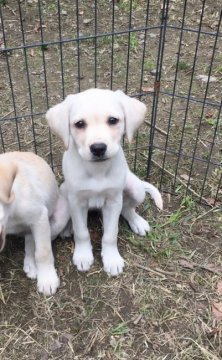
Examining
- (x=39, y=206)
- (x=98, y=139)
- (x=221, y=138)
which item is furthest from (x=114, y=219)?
(x=221, y=138)

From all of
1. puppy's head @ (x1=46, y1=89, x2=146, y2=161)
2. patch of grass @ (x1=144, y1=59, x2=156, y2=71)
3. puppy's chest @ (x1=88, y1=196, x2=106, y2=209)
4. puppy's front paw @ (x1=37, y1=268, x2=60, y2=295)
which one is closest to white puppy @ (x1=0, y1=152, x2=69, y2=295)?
puppy's front paw @ (x1=37, y1=268, x2=60, y2=295)

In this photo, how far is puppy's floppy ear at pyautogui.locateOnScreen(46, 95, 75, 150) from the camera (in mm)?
2488

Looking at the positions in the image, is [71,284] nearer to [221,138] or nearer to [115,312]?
[115,312]

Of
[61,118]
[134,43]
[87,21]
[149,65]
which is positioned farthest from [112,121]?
[87,21]

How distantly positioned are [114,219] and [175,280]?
54 cm

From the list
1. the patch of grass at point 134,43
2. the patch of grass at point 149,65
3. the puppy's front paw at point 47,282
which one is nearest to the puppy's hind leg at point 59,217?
the puppy's front paw at point 47,282

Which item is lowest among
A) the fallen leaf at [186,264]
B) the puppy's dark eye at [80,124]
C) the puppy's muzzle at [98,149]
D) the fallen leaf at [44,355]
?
the fallen leaf at [44,355]

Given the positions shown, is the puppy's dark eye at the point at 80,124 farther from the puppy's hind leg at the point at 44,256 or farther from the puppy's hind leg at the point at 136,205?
the puppy's hind leg at the point at 136,205

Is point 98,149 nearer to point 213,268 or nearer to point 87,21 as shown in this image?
point 213,268

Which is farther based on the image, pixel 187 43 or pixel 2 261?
pixel 187 43

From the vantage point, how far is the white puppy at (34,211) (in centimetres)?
246

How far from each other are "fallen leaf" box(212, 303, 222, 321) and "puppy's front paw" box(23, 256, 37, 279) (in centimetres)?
108

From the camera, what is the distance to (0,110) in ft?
13.9

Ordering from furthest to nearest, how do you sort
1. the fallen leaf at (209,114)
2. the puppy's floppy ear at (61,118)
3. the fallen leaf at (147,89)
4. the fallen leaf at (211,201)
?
the fallen leaf at (147,89) < the fallen leaf at (209,114) < the fallen leaf at (211,201) < the puppy's floppy ear at (61,118)
